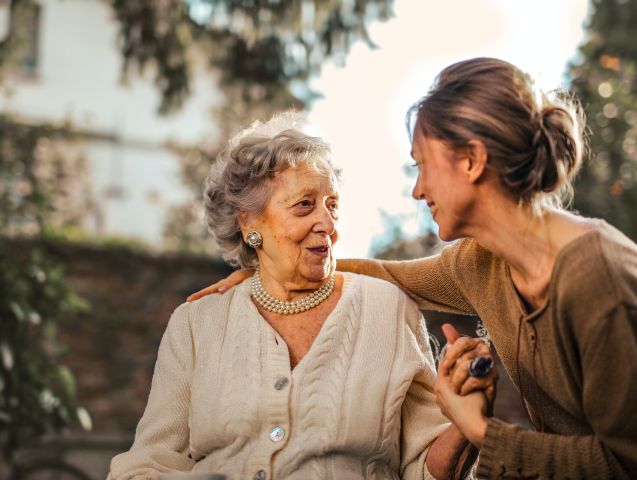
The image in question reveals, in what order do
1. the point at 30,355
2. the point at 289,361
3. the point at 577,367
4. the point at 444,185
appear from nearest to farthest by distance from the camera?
the point at 577,367
the point at 444,185
the point at 289,361
the point at 30,355

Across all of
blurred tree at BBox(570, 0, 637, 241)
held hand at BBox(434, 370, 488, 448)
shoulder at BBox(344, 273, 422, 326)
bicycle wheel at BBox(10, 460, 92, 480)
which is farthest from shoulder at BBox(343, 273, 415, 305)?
bicycle wheel at BBox(10, 460, 92, 480)

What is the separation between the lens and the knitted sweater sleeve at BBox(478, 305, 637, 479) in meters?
2.22

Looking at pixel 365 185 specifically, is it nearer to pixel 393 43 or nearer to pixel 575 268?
pixel 393 43

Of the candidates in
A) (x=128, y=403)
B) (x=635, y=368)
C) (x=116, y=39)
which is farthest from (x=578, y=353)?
(x=128, y=403)

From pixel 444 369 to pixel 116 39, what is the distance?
5.30 meters

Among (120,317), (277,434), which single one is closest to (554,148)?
(277,434)

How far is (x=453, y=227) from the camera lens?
99.5 inches

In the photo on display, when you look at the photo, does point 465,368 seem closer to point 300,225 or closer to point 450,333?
point 450,333

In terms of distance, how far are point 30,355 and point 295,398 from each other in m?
3.40

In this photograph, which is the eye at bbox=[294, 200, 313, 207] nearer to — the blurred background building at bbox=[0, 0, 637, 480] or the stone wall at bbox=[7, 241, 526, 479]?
the blurred background building at bbox=[0, 0, 637, 480]

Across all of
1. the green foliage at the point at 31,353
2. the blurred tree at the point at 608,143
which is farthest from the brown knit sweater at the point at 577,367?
the blurred tree at the point at 608,143

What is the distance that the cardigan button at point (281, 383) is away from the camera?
2834mm

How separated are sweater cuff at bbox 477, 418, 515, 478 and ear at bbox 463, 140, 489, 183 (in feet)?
1.99

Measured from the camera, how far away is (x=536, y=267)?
2.46 metres
